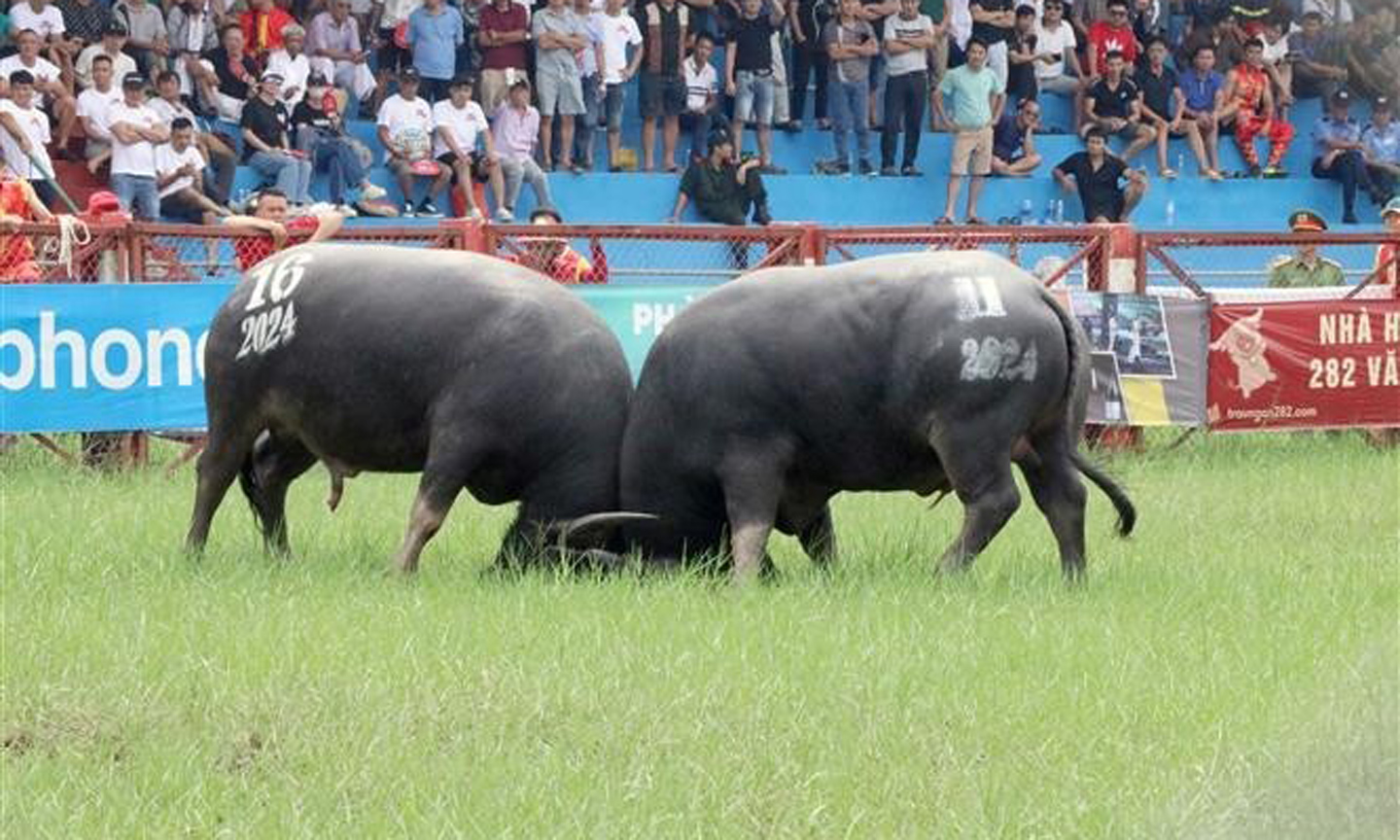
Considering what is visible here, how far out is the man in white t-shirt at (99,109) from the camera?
22266mm

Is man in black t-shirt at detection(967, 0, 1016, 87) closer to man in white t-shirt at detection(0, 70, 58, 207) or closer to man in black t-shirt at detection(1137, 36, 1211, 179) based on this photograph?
man in black t-shirt at detection(1137, 36, 1211, 179)

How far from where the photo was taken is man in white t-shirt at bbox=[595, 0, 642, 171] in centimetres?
2628

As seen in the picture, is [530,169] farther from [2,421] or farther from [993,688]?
[993,688]

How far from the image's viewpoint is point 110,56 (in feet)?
73.8

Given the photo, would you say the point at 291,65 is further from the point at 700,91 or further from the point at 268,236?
the point at 268,236

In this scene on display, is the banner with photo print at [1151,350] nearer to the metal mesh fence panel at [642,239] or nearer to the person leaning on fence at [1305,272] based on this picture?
the metal mesh fence panel at [642,239]

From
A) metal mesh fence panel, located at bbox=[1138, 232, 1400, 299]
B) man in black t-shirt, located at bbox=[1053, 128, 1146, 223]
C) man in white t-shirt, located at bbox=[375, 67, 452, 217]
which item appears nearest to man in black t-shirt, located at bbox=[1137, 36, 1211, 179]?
man in black t-shirt, located at bbox=[1053, 128, 1146, 223]

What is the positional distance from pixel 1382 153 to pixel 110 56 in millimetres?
14569

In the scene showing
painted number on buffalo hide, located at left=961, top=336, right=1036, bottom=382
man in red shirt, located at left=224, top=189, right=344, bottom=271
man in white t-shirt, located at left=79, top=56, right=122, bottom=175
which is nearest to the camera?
painted number on buffalo hide, located at left=961, top=336, right=1036, bottom=382

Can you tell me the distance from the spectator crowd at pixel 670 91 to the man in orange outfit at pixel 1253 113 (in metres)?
0.03

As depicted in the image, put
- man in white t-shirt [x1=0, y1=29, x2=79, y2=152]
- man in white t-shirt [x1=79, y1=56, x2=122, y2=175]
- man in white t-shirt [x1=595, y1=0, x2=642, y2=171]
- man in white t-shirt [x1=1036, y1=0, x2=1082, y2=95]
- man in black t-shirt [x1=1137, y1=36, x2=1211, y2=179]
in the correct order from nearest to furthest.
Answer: man in white t-shirt [x1=0, y1=29, x2=79, y2=152] → man in white t-shirt [x1=79, y1=56, x2=122, y2=175] → man in white t-shirt [x1=595, y1=0, x2=642, y2=171] → man in white t-shirt [x1=1036, y1=0, x2=1082, y2=95] → man in black t-shirt [x1=1137, y1=36, x2=1211, y2=179]

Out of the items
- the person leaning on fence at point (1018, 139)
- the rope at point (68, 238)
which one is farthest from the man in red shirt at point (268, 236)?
the person leaning on fence at point (1018, 139)

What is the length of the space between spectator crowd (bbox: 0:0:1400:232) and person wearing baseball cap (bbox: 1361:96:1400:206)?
0.03m

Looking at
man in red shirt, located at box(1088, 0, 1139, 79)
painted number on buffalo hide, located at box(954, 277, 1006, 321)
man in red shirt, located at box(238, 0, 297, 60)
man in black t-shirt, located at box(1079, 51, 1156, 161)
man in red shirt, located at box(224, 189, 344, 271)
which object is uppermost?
man in red shirt, located at box(238, 0, 297, 60)
